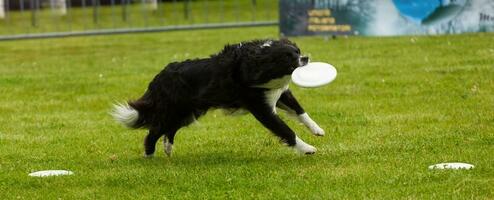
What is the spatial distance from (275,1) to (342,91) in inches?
669

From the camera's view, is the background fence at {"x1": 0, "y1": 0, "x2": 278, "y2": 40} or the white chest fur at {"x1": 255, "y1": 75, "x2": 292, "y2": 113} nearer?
the white chest fur at {"x1": 255, "y1": 75, "x2": 292, "y2": 113}

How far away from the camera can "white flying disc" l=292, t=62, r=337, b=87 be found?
21.9 ft

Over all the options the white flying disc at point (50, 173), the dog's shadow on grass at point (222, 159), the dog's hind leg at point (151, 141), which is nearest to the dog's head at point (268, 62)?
the dog's shadow on grass at point (222, 159)

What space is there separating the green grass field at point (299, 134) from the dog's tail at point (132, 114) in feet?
0.99

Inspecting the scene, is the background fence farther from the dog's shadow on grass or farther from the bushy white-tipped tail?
the dog's shadow on grass

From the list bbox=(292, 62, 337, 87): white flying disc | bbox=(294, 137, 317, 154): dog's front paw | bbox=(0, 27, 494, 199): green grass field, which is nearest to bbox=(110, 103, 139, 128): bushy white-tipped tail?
bbox=(0, 27, 494, 199): green grass field

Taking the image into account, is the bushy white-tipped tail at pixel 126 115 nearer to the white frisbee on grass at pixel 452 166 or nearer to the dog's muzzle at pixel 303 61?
the dog's muzzle at pixel 303 61

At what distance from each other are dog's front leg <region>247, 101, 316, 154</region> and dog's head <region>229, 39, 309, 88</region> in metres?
0.19

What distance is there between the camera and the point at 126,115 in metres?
7.68

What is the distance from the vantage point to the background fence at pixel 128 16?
74.4ft

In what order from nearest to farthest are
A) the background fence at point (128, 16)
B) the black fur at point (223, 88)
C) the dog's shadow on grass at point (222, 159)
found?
the black fur at point (223, 88)
the dog's shadow on grass at point (222, 159)
the background fence at point (128, 16)

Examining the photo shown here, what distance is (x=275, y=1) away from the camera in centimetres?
2784

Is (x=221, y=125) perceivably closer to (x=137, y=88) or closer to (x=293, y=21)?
(x=137, y=88)

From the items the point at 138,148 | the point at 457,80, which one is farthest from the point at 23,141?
the point at 457,80
